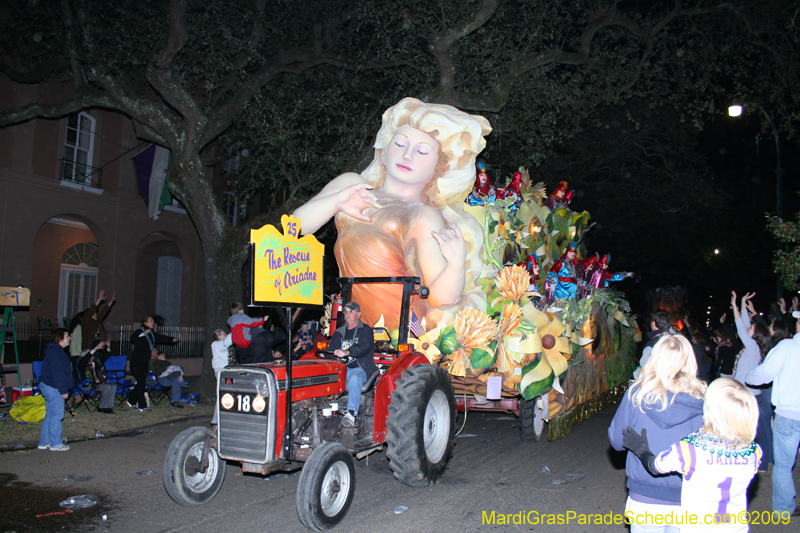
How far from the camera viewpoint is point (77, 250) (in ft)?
63.3

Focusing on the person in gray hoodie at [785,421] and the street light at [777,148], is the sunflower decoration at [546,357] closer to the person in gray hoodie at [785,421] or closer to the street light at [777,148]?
the person in gray hoodie at [785,421]

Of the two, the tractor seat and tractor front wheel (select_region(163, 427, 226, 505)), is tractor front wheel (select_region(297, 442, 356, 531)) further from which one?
tractor front wheel (select_region(163, 427, 226, 505))

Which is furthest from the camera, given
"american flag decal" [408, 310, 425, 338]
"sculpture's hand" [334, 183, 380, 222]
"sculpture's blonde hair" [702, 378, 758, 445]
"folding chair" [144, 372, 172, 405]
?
"folding chair" [144, 372, 172, 405]

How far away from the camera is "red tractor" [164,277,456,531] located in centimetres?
480

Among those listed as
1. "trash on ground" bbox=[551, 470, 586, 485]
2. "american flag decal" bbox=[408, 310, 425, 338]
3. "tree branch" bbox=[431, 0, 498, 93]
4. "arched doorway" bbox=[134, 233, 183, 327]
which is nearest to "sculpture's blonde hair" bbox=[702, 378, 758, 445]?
"trash on ground" bbox=[551, 470, 586, 485]

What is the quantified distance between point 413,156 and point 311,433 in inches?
197

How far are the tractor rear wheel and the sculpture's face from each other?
3707mm

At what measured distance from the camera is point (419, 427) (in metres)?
5.61

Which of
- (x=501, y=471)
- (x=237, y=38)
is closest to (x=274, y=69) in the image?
(x=237, y=38)

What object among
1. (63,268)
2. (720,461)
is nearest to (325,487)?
(720,461)

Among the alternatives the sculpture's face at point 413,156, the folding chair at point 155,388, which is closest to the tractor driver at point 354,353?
the sculpture's face at point 413,156

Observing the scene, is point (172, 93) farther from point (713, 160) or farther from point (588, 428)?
point (713, 160)

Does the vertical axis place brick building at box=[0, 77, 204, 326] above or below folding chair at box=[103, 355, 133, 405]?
above

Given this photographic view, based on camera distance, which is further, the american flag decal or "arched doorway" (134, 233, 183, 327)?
"arched doorway" (134, 233, 183, 327)
